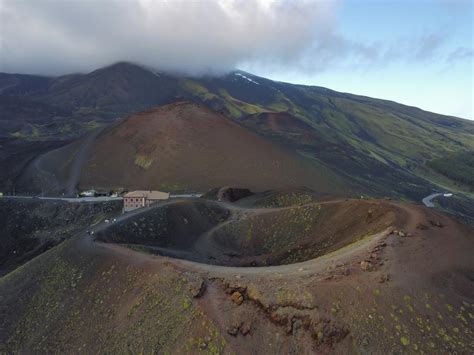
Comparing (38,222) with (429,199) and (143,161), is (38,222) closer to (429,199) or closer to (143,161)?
(143,161)

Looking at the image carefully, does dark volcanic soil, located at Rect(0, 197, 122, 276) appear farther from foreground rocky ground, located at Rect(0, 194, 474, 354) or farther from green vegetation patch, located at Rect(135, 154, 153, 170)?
foreground rocky ground, located at Rect(0, 194, 474, 354)

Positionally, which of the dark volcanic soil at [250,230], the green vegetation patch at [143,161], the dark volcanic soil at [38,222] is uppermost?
the dark volcanic soil at [250,230]

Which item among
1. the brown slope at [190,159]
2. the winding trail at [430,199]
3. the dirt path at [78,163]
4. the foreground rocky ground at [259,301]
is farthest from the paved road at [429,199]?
the dirt path at [78,163]

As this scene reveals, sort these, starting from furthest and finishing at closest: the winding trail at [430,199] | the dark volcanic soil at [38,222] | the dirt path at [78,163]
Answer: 1. the winding trail at [430,199]
2. the dirt path at [78,163]
3. the dark volcanic soil at [38,222]

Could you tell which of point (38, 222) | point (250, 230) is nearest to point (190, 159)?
point (38, 222)

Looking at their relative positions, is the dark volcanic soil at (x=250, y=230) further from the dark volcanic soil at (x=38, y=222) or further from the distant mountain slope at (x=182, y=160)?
the distant mountain slope at (x=182, y=160)

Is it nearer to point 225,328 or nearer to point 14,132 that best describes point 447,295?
point 225,328

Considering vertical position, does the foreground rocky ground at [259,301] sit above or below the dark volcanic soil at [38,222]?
above
